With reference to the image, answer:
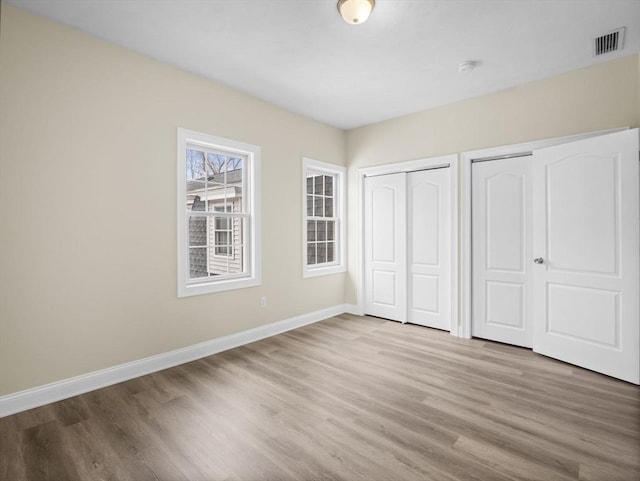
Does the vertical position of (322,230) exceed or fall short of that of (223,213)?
it falls short

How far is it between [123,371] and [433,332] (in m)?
3.42

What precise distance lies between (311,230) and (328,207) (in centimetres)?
53

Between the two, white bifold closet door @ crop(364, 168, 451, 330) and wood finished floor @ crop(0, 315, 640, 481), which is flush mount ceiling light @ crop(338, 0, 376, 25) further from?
wood finished floor @ crop(0, 315, 640, 481)

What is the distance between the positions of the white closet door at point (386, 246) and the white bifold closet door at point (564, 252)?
966 mm

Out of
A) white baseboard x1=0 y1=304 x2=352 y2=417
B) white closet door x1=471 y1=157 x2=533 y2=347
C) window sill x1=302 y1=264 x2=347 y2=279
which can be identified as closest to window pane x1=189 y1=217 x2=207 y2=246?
white baseboard x1=0 y1=304 x2=352 y2=417

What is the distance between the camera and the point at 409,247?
4582 millimetres

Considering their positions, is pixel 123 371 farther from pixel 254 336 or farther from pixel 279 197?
pixel 279 197

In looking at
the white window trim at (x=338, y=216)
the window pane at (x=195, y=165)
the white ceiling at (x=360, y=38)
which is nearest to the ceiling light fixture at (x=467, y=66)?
the white ceiling at (x=360, y=38)

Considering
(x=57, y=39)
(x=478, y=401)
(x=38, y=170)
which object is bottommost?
(x=478, y=401)

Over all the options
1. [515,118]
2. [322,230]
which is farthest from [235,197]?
[515,118]

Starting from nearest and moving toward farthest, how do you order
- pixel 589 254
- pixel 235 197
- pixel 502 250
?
1. pixel 589 254
2. pixel 502 250
3. pixel 235 197

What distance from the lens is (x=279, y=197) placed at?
420 cm

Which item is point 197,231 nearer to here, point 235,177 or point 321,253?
point 235,177

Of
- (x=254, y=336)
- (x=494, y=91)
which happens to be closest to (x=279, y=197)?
(x=254, y=336)
